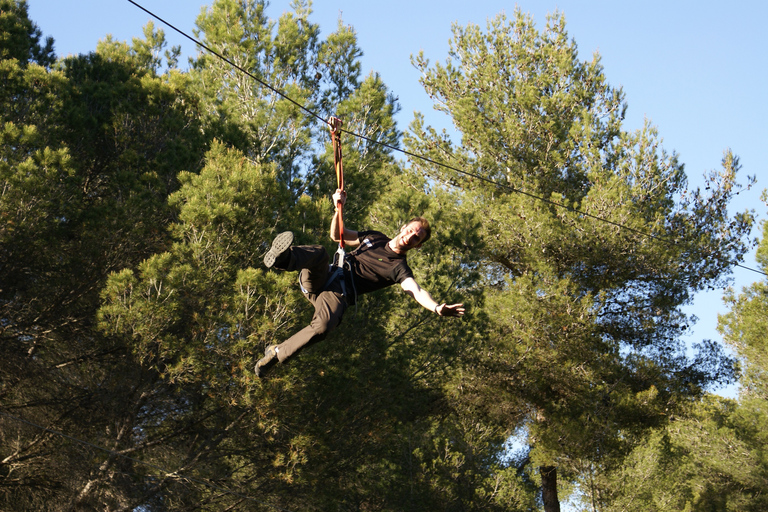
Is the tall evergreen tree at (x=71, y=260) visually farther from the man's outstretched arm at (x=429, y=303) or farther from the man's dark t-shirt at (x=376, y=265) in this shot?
the man's outstretched arm at (x=429, y=303)

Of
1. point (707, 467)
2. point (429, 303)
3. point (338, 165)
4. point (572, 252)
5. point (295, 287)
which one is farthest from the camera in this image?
point (707, 467)

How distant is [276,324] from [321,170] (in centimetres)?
334

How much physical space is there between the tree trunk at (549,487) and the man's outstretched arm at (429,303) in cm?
952

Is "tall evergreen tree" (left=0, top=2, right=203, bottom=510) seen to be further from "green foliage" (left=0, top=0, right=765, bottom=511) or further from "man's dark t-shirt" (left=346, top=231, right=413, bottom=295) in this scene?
"man's dark t-shirt" (left=346, top=231, right=413, bottom=295)

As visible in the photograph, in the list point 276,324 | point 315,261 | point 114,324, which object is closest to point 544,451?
point 276,324

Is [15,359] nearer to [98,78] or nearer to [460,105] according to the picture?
[98,78]

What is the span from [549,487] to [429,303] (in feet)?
32.9

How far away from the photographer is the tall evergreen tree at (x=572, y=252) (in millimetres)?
12297

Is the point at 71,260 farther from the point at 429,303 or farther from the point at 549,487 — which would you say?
the point at 549,487

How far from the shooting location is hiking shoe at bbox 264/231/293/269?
15.1 feet

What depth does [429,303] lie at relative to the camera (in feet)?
14.9

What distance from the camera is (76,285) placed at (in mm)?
9328

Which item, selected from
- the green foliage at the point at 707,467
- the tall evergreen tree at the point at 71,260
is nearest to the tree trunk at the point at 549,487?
the green foliage at the point at 707,467

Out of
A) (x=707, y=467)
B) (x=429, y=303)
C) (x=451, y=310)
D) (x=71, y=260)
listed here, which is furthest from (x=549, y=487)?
(x=451, y=310)
